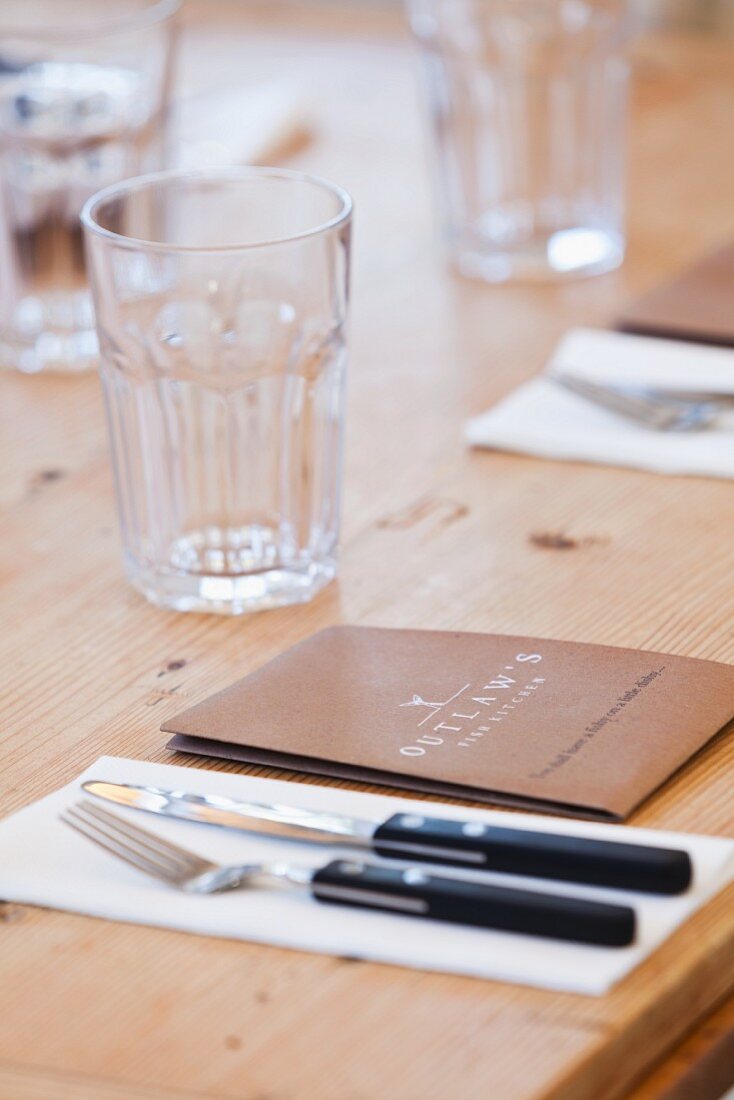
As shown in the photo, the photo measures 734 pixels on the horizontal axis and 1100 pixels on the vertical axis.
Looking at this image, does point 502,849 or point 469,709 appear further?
point 469,709

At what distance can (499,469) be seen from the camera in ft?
3.61

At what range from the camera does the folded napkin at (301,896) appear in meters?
0.59

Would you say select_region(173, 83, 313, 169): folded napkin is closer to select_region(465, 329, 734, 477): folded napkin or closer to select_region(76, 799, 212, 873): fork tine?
select_region(465, 329, 734, 477): folded napkin

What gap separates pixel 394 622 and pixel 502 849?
11.2 inches

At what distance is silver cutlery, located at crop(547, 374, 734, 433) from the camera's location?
1.12m

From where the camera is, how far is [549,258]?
1.47 metres

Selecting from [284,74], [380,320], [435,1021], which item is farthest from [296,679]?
[284,74]

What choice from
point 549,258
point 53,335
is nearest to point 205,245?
point 53,335

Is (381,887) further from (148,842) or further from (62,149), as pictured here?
(62,149)

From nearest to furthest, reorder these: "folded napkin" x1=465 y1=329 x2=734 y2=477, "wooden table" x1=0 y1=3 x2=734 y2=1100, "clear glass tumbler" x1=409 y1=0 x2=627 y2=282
A: 1. "wooden table" x1=0 y1=3 x2=734 y2=1100
2. "folded napkin" x1=465 y1=329 x2=734 y2=477
3. "clear glass tumbler" x1=409 y1=0 x2=627 y2=282

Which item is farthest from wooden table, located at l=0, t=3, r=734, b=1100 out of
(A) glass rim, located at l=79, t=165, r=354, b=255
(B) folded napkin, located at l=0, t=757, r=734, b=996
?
(A) glass rim, located at l=79, t=165, r=354, b=255

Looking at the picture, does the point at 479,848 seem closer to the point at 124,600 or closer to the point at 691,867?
the point at 691,867

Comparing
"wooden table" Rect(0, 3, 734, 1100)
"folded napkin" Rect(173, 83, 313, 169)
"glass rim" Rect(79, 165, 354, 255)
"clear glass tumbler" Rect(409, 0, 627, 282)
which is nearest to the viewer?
"wooden table" Rect(0, 3, 734, 1100)

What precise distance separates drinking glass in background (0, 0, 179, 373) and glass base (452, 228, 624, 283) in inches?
12.6
